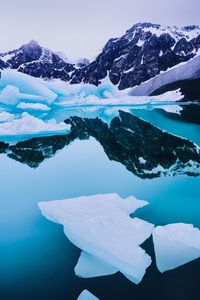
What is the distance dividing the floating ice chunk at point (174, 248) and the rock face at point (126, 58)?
41.6 metres

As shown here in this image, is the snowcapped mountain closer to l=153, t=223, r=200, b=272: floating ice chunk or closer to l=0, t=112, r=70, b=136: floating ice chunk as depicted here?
l=0, t=112, r=70, b=136: floating ice chunk

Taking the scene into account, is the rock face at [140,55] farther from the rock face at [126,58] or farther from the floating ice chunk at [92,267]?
the floating ice chunk at [92,267]

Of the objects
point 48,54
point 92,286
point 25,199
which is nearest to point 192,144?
point 25,199

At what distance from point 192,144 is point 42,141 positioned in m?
3.90

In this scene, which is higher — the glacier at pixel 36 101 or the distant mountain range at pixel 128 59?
the distant mountain range at pixel 128 59

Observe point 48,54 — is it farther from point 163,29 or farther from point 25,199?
point 25,199

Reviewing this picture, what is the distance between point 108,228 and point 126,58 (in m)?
47.1

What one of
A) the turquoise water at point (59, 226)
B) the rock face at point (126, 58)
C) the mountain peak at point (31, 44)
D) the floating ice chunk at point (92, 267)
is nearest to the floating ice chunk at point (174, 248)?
the turquoise water at point (59, 226)

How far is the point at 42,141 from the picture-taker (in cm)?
767

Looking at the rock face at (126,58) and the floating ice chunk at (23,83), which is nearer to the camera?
the floating ice chunk at (23,83)

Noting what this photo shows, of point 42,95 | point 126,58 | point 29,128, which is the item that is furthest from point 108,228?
point 126,58

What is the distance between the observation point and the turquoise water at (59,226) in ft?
6.17

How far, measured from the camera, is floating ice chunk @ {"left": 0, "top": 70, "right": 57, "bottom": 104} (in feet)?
62.4

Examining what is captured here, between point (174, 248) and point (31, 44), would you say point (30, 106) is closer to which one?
point (174, 248)
